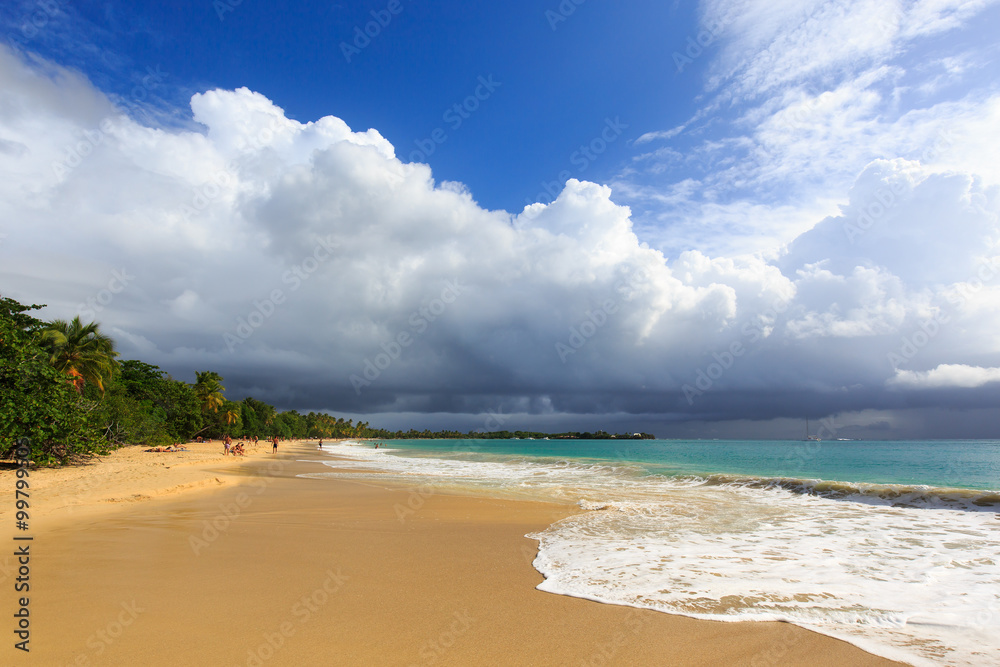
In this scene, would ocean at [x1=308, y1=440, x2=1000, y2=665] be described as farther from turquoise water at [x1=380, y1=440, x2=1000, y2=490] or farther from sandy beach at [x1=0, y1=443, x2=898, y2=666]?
turquoise water at [x1=380, y1=440, x2=1000, y2=490]

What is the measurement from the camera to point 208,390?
63.0 m

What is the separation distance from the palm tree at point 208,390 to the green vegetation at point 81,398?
12cm

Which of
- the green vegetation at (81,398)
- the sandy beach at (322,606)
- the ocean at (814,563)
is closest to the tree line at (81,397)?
the green vegetation at (81,398)

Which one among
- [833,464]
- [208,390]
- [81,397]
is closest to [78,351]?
[81,397]

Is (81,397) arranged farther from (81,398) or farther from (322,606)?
(322,606)

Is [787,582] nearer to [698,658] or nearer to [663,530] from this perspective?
[698,658]

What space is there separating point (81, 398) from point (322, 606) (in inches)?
889

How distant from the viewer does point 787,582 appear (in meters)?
6.60

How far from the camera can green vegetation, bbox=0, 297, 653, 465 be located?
49.5 feet

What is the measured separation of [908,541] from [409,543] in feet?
33.5

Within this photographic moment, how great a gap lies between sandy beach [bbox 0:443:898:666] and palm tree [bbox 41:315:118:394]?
28.1 metres

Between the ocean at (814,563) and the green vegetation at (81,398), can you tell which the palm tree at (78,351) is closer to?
the green vegetation at (81,398)

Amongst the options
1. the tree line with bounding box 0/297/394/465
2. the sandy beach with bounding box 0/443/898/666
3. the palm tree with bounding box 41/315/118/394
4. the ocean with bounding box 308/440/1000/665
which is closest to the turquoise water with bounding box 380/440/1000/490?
Result: the ocean with bounding box 308/440/1000/665

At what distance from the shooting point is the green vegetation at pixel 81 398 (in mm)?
15096
